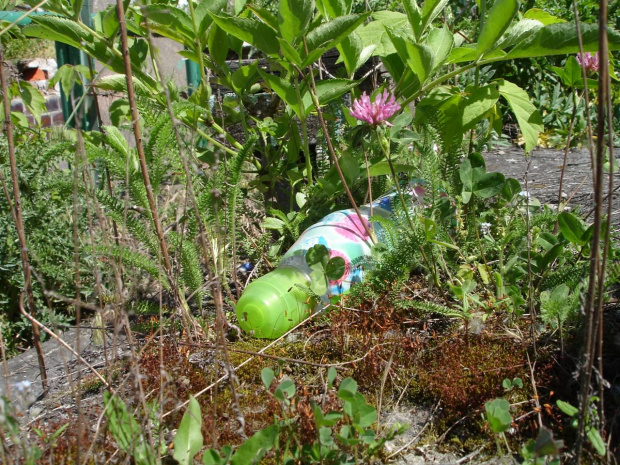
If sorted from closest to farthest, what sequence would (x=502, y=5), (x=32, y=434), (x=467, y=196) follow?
(x=32, y=434)
(x=502, y=5)
(x=467, y=196)

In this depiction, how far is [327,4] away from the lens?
85.0 inches

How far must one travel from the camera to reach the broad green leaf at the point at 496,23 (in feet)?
6.08

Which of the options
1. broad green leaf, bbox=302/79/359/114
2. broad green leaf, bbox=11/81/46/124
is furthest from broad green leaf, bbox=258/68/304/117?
broad green leaf, bbox=11/81/46/124

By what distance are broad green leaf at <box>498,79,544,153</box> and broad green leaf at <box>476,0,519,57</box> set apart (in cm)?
19

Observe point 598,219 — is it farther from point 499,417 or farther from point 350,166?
point 350,166

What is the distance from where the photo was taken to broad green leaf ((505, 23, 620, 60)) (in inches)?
70.5

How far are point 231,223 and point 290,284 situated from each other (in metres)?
0.31

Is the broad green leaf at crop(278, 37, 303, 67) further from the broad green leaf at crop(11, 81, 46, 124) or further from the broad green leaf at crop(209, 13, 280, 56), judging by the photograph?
the broad green leaf at crop(11, 81, 46, 124)

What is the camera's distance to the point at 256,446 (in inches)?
48.9

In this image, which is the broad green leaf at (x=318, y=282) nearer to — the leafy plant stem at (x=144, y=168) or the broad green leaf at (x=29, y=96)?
the leafy plant stem at (x=144, y=168)

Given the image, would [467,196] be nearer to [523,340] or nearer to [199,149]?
[523,340]

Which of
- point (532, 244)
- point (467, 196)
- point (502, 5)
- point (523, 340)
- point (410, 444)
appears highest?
point (502, 5)

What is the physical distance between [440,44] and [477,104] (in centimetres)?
26

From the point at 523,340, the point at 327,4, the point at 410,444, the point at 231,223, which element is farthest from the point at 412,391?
the point at 327,4
